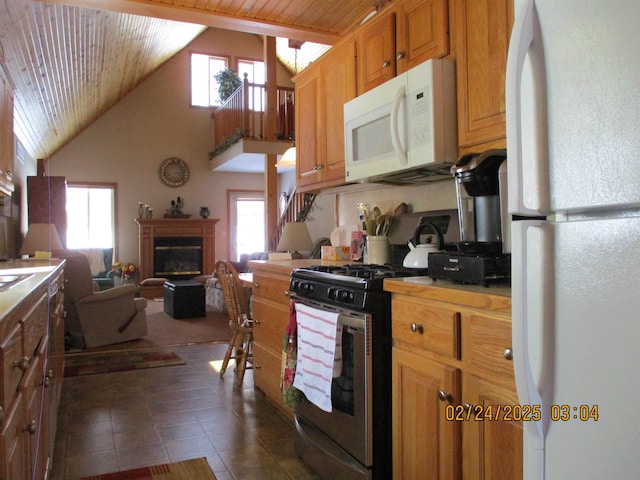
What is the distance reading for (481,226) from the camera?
1808 millimetres

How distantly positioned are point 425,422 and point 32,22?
3776 mm

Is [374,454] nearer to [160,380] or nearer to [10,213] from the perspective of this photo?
[160,380]

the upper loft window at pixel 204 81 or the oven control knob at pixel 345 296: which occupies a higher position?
the upper loft window at pixel 204 81

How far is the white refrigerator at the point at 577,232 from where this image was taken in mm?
789

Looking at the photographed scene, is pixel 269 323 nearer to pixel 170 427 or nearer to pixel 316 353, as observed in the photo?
pixel 170 427

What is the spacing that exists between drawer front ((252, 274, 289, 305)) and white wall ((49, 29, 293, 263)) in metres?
7.17

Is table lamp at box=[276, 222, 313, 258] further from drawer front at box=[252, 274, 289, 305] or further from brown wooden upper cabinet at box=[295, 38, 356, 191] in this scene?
drawer front at box=[252, 274, 289, 305]

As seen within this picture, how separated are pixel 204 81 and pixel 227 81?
0.85m

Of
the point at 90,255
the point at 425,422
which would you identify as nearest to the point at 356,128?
the point at 425,422

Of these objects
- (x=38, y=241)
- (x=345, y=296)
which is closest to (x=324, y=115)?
(x=345, y=296)

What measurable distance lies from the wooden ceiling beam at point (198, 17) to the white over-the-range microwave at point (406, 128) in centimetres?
98

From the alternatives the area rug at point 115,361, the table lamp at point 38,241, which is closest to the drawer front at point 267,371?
the area rug at point 115,361

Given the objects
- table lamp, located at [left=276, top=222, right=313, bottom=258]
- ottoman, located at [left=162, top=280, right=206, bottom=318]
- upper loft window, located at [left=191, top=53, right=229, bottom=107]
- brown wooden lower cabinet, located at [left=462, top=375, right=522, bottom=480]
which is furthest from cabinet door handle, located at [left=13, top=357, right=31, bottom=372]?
upper loft window, located at [left=191, top=53, right=229, bottom=107]

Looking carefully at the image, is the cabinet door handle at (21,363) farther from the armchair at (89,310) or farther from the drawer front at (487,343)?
the armchair at (89,310)
